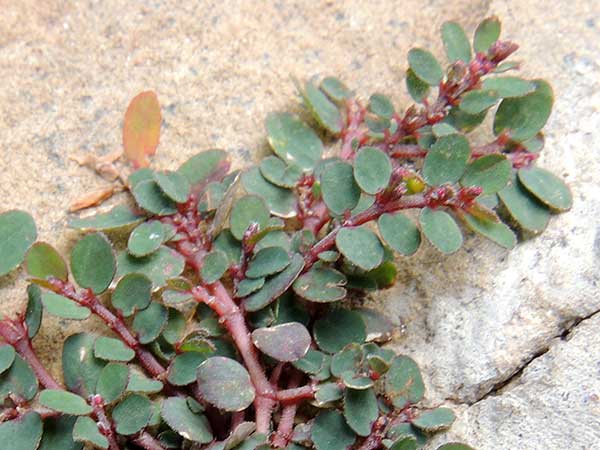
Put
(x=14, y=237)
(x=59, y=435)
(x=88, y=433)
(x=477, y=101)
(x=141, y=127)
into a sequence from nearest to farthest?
1. (x=88, y=433)
2. (x=59, y=435)
3. (x=14, y=237)
4. (x=477, y=101)
5. (x=141, y=127)

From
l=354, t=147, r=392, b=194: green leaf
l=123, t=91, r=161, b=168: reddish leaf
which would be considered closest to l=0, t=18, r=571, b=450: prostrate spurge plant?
l=354, t=147, r=392, b=194: green leaf

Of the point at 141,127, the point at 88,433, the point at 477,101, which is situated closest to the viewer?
the point at 88,433

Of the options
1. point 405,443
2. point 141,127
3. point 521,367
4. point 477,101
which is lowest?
point 521,367

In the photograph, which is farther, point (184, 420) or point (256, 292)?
point (256, 292)

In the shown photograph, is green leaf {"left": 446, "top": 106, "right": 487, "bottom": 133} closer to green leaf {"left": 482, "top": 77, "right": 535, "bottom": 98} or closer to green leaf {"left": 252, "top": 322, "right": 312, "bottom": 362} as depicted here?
green leaf {"left": 482, "top": 77, "right": 535, "bottom": 98}

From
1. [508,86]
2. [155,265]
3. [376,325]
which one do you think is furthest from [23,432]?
[508,86]

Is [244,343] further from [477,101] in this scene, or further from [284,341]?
[477,101]

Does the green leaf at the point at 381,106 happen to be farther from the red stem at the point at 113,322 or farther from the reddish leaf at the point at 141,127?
the red stem at the point at 113,322
